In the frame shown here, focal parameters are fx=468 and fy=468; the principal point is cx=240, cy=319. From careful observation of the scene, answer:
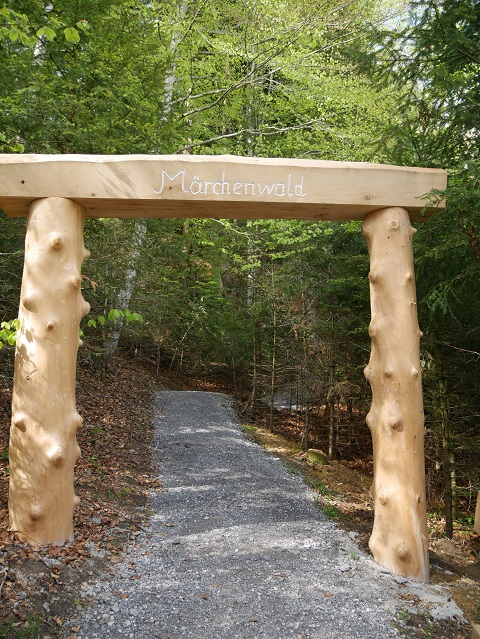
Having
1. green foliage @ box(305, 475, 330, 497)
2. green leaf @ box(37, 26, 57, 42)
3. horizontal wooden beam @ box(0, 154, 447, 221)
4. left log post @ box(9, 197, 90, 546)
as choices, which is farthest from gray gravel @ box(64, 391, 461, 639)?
green leaf @ box(37, 26, 57, 42)

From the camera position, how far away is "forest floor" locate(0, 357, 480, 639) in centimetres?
313

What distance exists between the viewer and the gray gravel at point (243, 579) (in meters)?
3.09

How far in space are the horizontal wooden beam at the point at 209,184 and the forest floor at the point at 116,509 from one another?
2.85m

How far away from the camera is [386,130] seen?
538cm

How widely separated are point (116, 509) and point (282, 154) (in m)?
12.0

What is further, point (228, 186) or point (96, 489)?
point (96, 489)

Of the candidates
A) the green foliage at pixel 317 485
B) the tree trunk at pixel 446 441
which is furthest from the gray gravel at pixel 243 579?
the tree trunk at pixel 446 441

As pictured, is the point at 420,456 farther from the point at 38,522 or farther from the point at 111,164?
the point at 111,164

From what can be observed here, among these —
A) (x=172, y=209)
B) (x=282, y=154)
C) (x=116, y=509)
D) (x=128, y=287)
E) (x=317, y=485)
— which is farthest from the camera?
(x=282, y=154)

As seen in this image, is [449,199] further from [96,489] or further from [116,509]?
[96,489]

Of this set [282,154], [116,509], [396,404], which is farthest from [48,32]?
[282,154]

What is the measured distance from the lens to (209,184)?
4031 mm

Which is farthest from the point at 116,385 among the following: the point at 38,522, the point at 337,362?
the point at 38,522

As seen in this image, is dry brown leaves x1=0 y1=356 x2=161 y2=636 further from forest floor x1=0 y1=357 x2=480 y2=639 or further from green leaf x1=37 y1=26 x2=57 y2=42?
green leaf x1=37 y1=26 x2=57 y2=42
